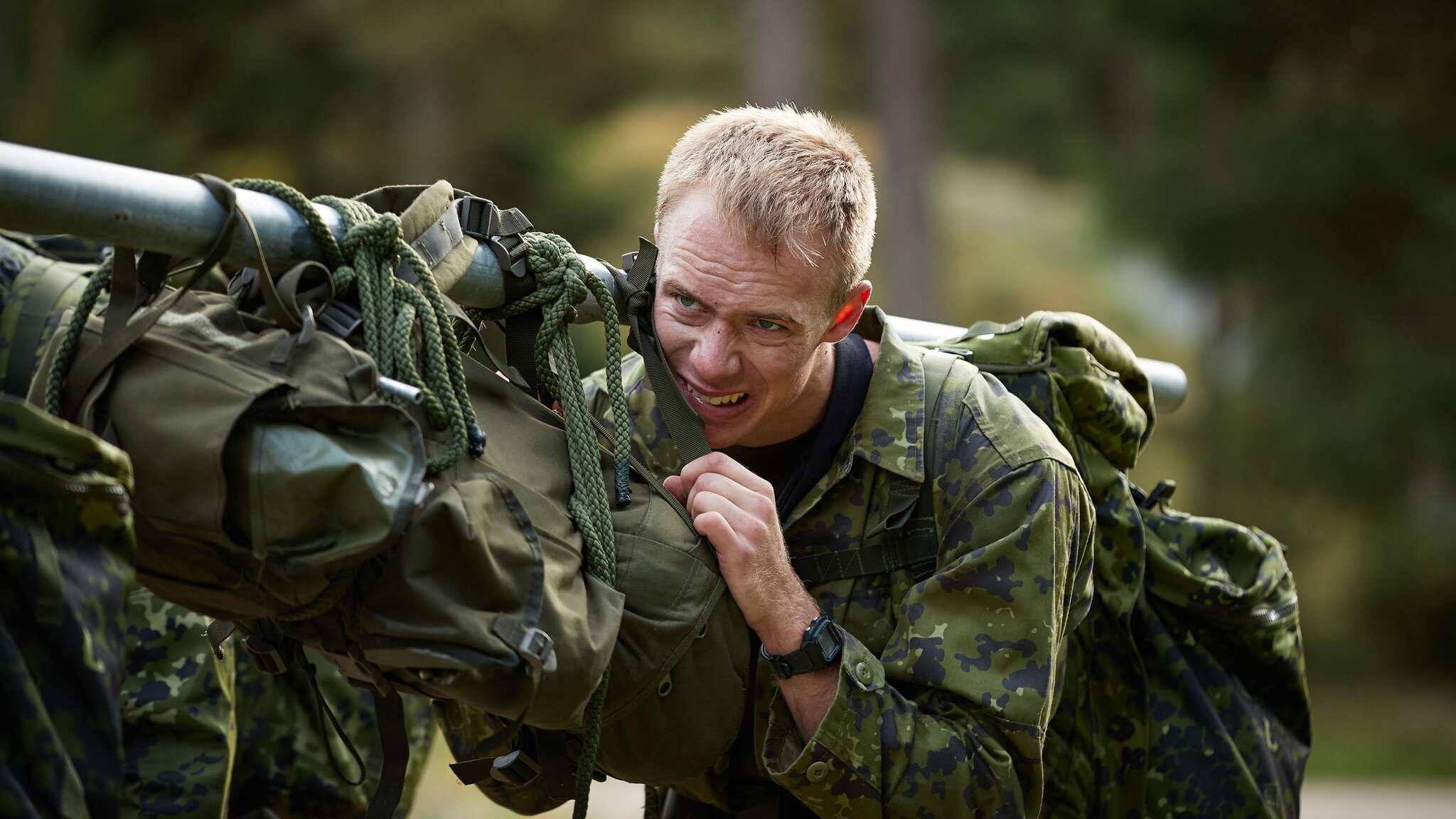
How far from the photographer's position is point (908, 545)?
9.22 feet

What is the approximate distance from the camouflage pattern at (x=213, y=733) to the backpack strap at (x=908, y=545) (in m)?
1.05

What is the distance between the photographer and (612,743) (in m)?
2.32

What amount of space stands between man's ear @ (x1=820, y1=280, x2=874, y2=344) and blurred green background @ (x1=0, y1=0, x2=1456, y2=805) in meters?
8.51

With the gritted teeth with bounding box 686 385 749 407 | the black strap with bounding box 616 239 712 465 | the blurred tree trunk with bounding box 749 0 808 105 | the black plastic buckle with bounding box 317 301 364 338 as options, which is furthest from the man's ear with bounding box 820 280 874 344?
the blurred tree trunk with bounding box 749 0 808 105

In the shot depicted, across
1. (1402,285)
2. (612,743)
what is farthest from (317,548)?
(1402,285)

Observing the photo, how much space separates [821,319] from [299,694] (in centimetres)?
174

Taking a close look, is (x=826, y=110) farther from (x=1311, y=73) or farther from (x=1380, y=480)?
(x=1380, y=480)

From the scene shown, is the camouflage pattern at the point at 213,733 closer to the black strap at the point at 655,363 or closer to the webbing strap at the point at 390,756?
the webbing strap at the point at 390,756

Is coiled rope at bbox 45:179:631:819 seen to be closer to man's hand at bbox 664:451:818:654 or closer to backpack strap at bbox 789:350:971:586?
man's hand at bbox 664:451:818:654

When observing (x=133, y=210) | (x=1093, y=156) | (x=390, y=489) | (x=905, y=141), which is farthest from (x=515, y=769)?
(x=1093, y=156)

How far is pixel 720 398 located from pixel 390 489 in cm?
108

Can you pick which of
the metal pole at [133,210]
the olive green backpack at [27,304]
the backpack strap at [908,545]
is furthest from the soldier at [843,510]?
the olive green backpack at [27,304]

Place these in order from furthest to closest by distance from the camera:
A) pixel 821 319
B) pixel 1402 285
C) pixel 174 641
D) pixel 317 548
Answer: pixel 1402 285, pixel 174 641, pixel 821 319, pixel 317 548

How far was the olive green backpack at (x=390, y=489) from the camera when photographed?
5.52 feet
